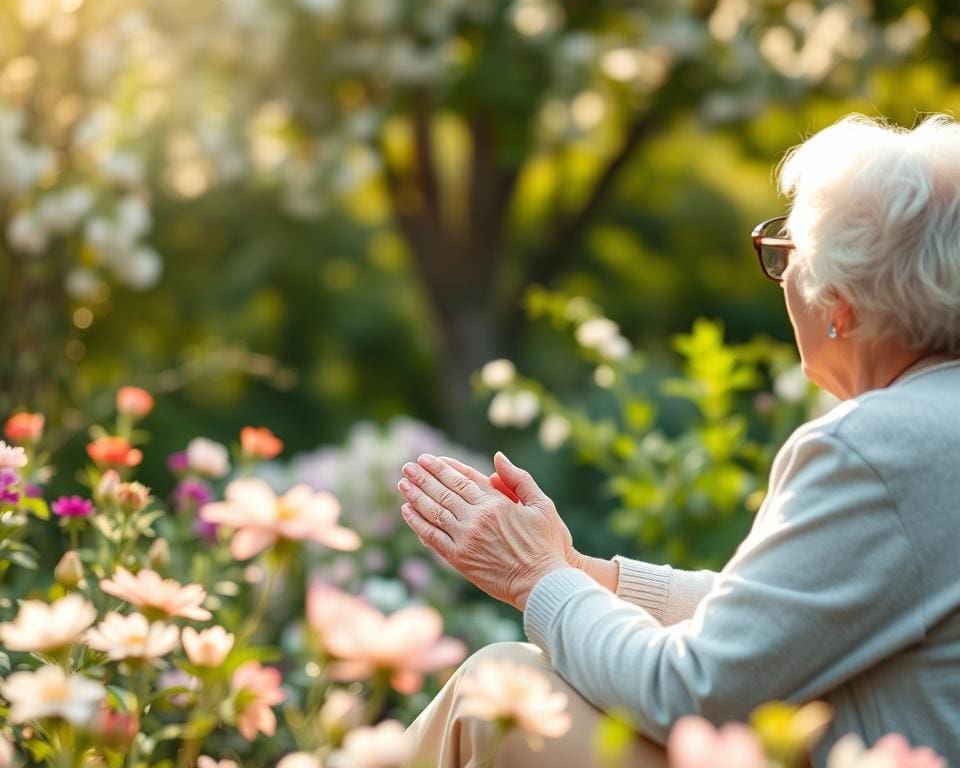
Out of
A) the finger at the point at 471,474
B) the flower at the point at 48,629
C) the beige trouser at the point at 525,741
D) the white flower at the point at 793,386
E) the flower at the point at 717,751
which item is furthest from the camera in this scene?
the white flower at the point at 793,386

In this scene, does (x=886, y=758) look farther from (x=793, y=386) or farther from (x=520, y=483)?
(x=793, y=386)

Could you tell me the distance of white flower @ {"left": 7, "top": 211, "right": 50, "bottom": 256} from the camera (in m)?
Result: 3.54

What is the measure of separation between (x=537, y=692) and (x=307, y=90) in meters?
4.65

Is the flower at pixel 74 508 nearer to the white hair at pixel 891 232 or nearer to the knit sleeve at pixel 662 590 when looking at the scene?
the knit sleeve at pixel 662 590

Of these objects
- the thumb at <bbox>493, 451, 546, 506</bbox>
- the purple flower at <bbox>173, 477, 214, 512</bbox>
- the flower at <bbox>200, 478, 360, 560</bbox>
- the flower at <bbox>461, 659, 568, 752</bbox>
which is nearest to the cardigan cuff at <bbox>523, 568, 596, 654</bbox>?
the thumb at <bbox>493, 451, 546, 506</bbox>

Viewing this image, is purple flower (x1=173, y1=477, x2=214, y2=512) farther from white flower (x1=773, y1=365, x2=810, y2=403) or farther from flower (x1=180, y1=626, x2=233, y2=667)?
white flower (x1=773, y1=365, x2=810, y2=403)

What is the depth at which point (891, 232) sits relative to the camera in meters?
1.43

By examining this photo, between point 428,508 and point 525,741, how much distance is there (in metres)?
0.34

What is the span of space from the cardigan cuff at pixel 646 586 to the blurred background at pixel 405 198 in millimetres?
950

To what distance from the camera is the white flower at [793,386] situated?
2.96 meters

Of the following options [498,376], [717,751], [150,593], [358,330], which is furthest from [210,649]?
[358,330]

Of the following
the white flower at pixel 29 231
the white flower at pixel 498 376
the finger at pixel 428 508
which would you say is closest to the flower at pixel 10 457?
the finger at pixel 428 508

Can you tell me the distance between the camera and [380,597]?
121 inches

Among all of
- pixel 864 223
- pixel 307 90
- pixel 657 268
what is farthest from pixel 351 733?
pixel 657 268
